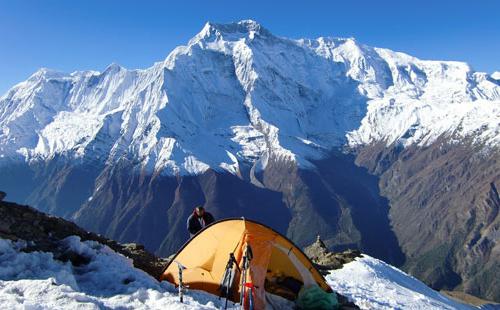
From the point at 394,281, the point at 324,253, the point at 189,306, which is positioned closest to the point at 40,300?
the point at 189,306

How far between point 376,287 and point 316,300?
19.1 meters

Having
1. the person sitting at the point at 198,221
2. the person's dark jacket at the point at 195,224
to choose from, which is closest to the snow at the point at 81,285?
the person's dark jacket at the point at 195,224

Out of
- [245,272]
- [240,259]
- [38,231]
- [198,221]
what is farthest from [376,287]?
[38,231]

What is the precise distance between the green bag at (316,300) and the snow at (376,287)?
10668 mm

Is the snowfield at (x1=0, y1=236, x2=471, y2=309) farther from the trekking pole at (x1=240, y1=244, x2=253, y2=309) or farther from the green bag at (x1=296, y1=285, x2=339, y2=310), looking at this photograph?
the green bag at (x1=296, y1=285, x2=339, y2=310)

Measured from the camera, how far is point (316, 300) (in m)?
22.7

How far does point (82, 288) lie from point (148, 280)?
99.7 inches

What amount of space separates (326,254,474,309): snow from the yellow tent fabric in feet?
30.4

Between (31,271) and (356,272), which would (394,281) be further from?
(31,271)

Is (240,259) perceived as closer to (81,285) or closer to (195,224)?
(195,224)

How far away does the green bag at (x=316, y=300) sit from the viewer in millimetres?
22578

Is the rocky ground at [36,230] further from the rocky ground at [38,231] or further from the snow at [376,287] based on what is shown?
the snow at [376,287]

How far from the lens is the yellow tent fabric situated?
917 inches

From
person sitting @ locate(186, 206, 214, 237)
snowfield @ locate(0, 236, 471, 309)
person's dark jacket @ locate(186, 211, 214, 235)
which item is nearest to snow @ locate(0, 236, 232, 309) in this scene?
snowfield @ locate(0, 236, 471, 309)
